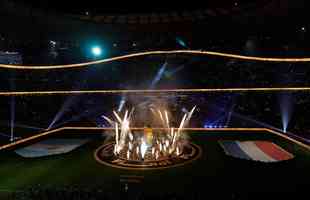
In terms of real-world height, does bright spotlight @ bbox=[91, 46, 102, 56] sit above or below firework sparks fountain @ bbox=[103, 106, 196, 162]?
above

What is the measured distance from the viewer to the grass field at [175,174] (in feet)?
25.3

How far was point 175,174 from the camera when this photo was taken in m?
→ 8.59

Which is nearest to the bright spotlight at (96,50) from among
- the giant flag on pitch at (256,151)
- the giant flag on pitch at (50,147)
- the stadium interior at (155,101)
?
the stadium interior at (155,101)

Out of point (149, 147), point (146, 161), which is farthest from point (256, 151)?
point (146, 161)

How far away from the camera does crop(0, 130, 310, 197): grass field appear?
303 inches

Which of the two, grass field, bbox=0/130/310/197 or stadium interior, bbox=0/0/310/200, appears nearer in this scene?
grass field, bbox=0/130/310/197

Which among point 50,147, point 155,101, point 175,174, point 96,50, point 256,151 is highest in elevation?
point 96,50

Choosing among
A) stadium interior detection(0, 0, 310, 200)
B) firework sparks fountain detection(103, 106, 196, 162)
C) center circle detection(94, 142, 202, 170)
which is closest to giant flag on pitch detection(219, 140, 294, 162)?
stadium interior detection(0, 0, 310, 200)

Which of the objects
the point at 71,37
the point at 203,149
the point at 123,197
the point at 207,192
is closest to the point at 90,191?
the point at 123,197

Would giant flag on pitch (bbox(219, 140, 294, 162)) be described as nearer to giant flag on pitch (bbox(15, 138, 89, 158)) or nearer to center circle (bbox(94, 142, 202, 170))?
center circle (bbox(94, 142, 202, 170))

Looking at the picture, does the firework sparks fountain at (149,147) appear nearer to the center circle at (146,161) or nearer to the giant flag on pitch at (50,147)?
the center circle at (146,161)

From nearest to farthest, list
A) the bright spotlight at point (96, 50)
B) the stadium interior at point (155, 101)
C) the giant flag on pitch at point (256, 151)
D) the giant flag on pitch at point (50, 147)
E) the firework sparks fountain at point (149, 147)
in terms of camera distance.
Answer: the stadium interior at point (155, 101) → the giant flag on pitch at point (256, 151) → the firework sparks fountain at point (149, 147) → the giant flag on pitch at point (50, 147) → the bright spotlight at point (96, 50)

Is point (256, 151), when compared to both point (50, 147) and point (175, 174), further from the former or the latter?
point (50, 147)

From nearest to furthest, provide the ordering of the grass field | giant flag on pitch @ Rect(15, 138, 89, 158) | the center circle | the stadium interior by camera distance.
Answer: the grass field → the stadium interior → the center circle → giant flag on pitch @ Rect(15, 138, 89, 158)
